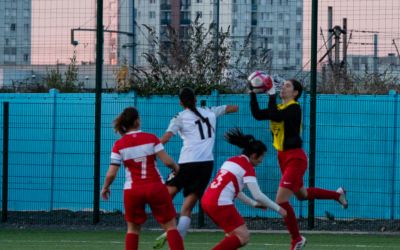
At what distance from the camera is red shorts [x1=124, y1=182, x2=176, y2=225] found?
36.1 feet

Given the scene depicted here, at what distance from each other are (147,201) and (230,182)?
0.91 metres

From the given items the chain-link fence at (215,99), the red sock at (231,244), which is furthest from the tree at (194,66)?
the red sock at (231,244)

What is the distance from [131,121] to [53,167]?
7.38m

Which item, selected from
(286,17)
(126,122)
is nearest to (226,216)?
(126,122)

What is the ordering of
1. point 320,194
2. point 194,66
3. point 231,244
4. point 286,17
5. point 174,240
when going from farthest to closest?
point 286,17, point 194,66, point 320,194, point 174,240, point 231,244

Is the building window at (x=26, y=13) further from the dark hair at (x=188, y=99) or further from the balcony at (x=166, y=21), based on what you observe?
the dark hair at (x=188, y=99)

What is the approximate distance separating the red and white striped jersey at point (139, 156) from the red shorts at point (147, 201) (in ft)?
0.24

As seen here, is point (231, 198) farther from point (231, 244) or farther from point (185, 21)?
point (185, 21)

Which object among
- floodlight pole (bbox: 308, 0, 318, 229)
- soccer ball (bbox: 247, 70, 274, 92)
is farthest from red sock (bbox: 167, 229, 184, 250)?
floodlight pole (bbox: 308, 0, 318, 229)

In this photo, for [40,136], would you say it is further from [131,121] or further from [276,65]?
[131,121]

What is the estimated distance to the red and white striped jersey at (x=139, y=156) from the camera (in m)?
11.0

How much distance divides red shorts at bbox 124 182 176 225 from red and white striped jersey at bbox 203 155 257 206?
0.49 meters

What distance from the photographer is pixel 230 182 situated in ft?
35.7

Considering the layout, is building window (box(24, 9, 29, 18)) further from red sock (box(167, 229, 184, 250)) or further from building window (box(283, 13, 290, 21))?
red sock (box(167, 229, 184, 250))
